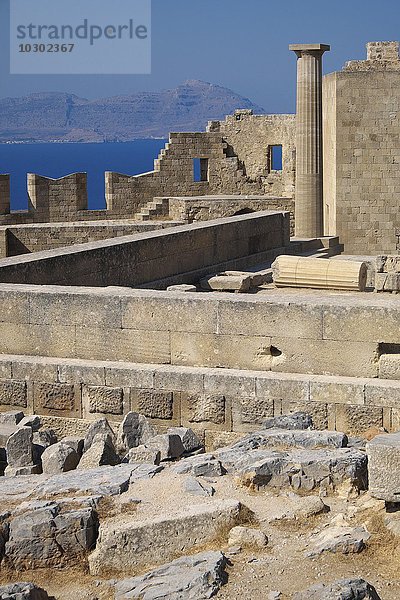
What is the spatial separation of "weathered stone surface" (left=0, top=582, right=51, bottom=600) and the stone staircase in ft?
79.3

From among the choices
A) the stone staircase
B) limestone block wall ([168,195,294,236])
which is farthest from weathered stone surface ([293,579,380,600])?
the stone staircase

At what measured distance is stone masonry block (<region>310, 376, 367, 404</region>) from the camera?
8750 millimetres

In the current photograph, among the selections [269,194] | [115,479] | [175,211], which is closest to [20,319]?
[115,479]

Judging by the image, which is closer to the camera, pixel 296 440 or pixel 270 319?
pixel 296 440

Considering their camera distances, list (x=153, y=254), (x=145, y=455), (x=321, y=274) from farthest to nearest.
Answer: (x=321, y=274)
(x=153, y=254)
(x=145, y=455)

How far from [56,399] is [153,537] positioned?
3541 millimetres

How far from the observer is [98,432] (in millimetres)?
8508

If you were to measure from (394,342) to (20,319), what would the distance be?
3.35 metres

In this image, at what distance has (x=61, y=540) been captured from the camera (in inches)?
253

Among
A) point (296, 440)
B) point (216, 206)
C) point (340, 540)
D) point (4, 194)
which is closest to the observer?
point (340, 540)

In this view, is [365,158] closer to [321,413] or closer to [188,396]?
[188,396]

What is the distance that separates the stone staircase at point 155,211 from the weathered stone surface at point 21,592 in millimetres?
24175

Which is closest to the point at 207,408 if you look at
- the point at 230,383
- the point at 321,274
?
the point at 230,383

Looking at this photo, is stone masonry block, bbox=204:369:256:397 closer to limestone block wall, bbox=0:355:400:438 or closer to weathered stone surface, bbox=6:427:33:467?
limestone block wall, bbox=0:355:400:438
